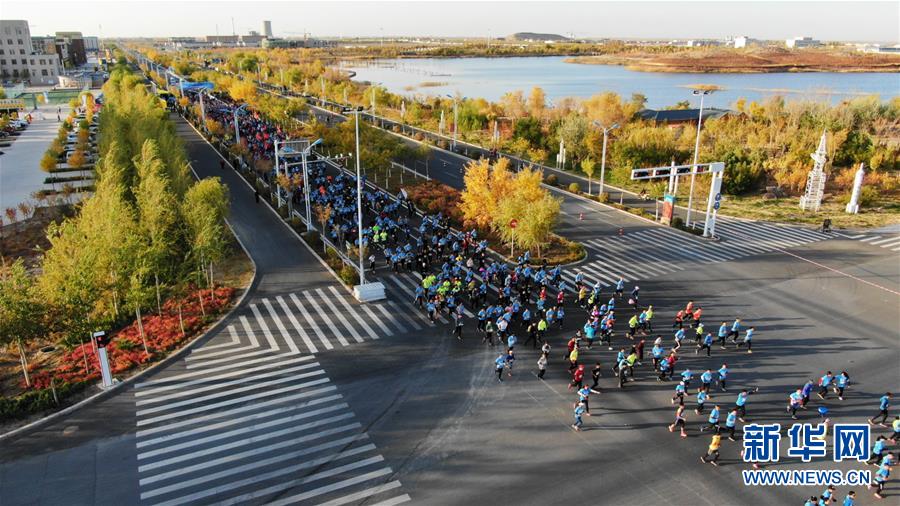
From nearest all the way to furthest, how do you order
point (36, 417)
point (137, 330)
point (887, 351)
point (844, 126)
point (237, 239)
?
point (36, 417)
point (887, 351)
point (137, 330)
point (237, 239)
point (844, 126)

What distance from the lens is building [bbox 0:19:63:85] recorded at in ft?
425

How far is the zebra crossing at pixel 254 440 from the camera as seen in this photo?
49.8 feet

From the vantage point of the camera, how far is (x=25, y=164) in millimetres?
58938

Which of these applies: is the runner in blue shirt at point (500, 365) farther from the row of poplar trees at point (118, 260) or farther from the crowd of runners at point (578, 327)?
the row of poplar trees at point (118, 260)

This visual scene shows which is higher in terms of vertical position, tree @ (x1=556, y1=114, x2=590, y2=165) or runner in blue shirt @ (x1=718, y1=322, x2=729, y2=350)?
tree @ (x1=556, y1=114, x2=590, y2=165)

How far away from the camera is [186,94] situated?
102 m

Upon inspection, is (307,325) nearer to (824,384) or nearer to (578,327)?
(578,327)

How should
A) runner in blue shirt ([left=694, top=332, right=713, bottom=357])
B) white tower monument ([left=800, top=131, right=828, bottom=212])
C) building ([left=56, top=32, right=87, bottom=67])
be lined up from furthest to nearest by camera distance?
building ([left=56, top=32, right=87, bottom=67]), white tower monument ([left=800, top=131, right=828, bottom=212]), runner in blue shirt ([left=694, top=332, right=713, bottom=357])

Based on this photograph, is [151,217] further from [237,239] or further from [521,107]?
[521,107]

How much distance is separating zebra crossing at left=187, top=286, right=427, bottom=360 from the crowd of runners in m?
1.89

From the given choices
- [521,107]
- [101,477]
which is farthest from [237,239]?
[521,107]

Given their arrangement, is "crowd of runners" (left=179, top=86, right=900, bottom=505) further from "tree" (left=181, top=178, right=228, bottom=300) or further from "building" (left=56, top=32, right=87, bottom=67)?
"building" (left=56, top=32, right=87, bottom=67)

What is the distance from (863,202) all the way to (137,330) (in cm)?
4897

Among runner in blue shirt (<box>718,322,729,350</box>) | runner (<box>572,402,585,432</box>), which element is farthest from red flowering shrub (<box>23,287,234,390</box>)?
runner in blue shirt (<box>718,322,729,350</box>)
